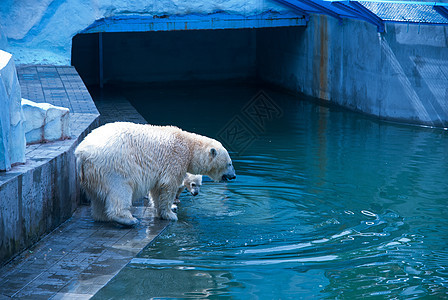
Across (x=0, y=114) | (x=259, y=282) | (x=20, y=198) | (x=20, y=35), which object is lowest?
(x=259, y=282)

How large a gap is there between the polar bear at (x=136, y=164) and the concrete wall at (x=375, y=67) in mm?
6766

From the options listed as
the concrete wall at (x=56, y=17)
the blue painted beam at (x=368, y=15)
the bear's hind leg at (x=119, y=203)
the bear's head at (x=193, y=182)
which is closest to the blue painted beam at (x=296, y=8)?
the concrete wall at (x=56, y=17)

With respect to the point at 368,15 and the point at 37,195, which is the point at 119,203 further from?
the point at 368,15

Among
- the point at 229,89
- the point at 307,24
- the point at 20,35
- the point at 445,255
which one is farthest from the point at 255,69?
the point at 445,255

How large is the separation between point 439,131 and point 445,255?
6.54 metres

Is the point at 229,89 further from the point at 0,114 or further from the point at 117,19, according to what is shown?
the point at 0,114

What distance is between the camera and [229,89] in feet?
58.4

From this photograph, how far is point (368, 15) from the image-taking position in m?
12.7

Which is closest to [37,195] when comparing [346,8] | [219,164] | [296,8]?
[219,164]

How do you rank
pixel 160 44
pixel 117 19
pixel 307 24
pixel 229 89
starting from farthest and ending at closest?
1. pixel 160 44
2. pixel 229 89
3. pixel 307 24
4. pixel 117 19

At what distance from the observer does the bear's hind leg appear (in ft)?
20.2

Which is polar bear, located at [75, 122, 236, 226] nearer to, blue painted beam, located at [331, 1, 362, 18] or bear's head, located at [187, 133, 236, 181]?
bear's head, located at [187, 133, 236, 181]

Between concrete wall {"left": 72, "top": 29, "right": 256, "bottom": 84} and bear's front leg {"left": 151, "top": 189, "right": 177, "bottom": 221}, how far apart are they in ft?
40.6

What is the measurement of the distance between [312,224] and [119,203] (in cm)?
215
